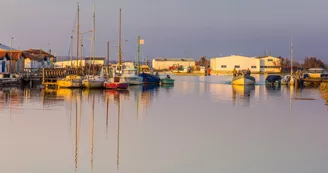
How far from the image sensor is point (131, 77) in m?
62.8

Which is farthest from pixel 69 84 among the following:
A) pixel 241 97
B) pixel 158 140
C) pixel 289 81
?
pixel 158 140

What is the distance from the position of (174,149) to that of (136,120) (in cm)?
854

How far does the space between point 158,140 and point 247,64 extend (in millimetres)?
137742

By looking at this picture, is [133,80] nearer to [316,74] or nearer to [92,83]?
[92,83]

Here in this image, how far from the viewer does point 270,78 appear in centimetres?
7606

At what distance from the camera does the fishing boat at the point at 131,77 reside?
205ft

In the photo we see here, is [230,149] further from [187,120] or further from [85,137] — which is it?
[187,120]

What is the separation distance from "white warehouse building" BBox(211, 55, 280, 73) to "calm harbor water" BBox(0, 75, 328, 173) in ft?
403

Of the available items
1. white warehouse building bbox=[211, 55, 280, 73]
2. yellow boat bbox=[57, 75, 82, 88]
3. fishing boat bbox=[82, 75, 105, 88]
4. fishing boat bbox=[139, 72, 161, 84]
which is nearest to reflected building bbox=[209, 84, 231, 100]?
fishing boat bbox=[82, 75, 105, 88]

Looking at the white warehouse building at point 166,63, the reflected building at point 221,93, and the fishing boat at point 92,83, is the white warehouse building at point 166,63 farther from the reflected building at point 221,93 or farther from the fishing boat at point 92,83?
the fishing boat at point 92,83

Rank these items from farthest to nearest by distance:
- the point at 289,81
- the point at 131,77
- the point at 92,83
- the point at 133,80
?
the point at 289,81 < the point at 133,80 < the point at 131,77 < the point at 92,83

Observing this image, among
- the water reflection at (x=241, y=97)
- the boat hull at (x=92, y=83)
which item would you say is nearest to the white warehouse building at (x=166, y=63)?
the water reflection at (x=241, y=97)

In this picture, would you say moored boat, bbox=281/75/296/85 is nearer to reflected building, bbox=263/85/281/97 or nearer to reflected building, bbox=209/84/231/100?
reflected building, bbox=263/85/281/97

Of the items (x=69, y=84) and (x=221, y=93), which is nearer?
(x=69, y=84)
